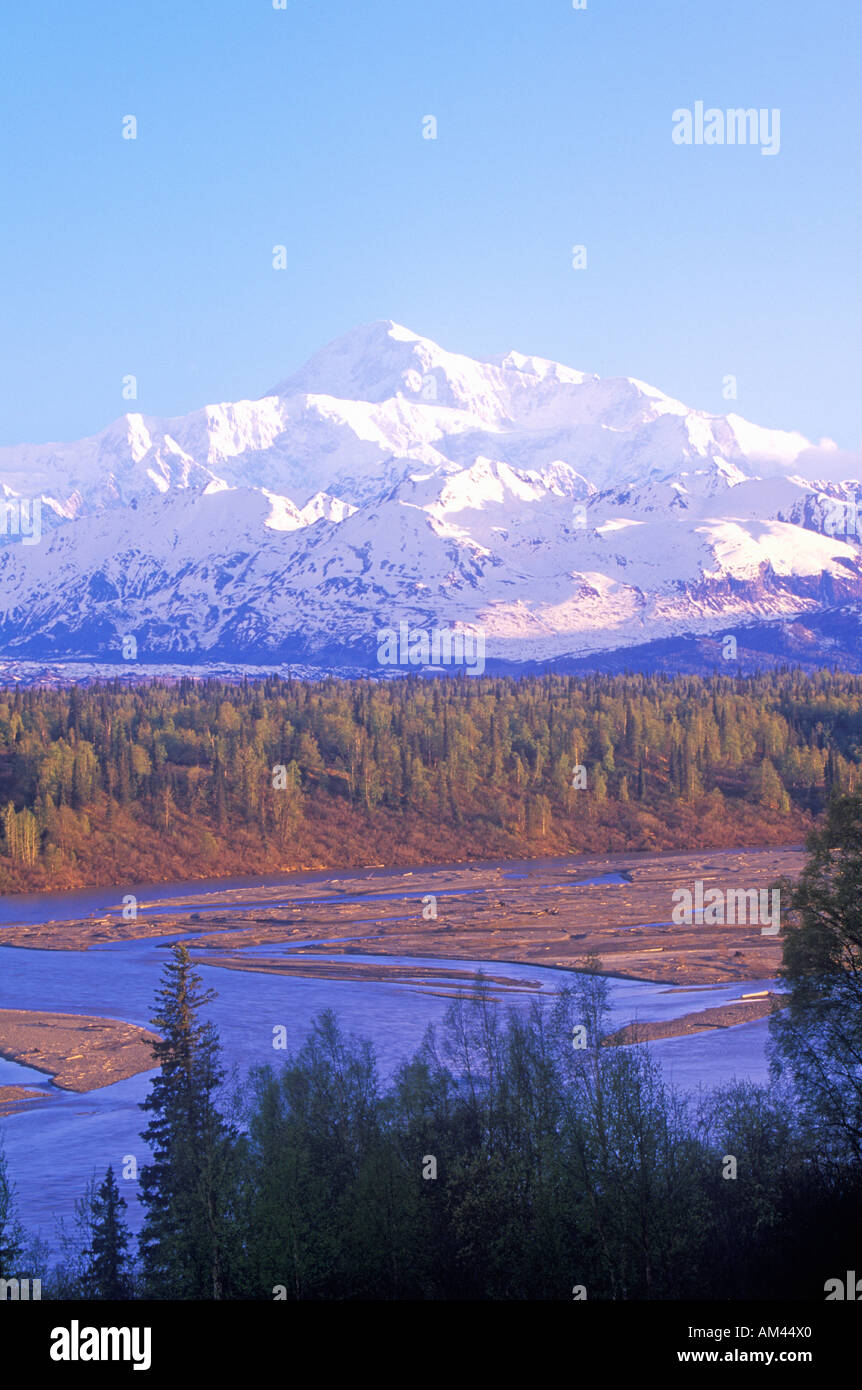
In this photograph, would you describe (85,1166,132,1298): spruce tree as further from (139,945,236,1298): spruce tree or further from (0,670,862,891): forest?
(0,670,862,891): forest

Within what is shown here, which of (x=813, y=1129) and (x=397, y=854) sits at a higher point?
(x=813, y=1129)

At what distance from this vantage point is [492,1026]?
38.8m

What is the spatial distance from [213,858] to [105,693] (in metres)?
71.3

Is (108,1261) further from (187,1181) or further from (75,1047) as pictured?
(75,1047)

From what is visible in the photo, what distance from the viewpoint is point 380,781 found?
140 metres

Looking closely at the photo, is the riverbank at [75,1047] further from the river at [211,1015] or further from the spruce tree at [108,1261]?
the spruce tree at [108,1261]

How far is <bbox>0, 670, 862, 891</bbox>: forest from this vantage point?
4838 inches

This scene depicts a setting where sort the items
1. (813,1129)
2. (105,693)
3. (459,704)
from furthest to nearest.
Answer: (105,693) < (459,704) < (813,1129)

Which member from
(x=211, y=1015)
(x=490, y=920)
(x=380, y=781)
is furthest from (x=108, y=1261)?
(x=380, y=781)

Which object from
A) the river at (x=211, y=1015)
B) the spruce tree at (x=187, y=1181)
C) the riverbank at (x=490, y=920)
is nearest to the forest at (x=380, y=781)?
the riverbank at (x=490, y=920)

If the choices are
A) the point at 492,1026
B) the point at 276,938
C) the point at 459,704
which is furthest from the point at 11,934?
the point at 459,704

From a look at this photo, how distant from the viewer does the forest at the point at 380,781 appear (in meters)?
123

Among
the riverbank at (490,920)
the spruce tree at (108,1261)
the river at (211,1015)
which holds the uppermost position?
the spruce tree at (108,1261)
